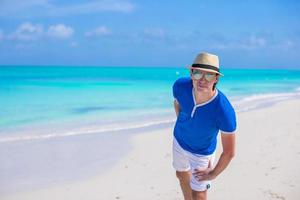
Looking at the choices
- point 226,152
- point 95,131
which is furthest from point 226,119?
point 95,131

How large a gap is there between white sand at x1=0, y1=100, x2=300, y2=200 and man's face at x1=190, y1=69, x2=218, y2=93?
79.3 inches

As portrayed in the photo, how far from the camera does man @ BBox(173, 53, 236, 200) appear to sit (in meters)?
3.12

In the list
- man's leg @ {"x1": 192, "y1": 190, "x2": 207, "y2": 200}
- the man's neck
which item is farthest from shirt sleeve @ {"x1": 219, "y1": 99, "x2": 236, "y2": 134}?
man's leg @ {"x1": 192, "y1": 190, "x2": 207, "y2": 200}

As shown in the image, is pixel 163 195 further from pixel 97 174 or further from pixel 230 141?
pixel 230 141

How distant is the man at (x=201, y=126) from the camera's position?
3.12 m

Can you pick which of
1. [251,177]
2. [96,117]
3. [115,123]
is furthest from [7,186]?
[96,117]

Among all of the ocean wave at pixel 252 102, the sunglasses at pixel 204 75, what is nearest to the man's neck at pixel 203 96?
the sunglasses at pixel 204 75

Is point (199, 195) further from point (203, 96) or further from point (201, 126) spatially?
point (203, 96)

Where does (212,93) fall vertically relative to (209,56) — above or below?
below

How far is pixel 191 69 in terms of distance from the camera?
3297 millimetres

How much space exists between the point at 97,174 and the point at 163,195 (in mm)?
1337

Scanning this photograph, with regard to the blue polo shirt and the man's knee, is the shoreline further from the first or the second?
the blue polo shirt

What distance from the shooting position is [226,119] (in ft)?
9.99

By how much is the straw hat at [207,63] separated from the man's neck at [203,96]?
194mm
